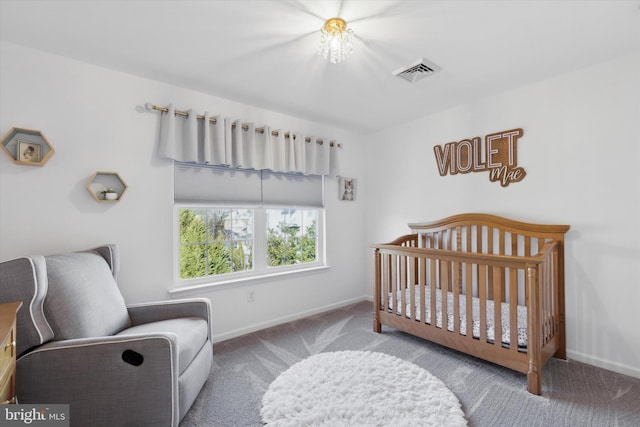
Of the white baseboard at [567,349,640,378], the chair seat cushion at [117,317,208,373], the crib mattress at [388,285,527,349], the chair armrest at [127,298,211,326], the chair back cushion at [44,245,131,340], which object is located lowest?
the white baseboard at [567,349,640,378]

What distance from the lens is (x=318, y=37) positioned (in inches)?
72.5

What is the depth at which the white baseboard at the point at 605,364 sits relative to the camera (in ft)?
6.72

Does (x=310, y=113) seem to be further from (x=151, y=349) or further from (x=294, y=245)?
(x=151, y=349)

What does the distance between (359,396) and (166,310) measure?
4.53 feet

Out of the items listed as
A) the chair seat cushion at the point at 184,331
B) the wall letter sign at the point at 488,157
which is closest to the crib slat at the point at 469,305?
the wall letter sign at the point at 488,157

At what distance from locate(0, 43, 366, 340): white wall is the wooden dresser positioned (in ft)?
3.15

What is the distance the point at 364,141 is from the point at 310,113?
108 cm

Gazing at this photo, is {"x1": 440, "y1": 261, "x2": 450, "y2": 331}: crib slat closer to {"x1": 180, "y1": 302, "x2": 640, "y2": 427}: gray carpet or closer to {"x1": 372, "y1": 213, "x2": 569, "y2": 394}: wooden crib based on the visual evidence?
{"x1": 372, "y1": 213, "x2": 569, "y2": 394}: wooden crib

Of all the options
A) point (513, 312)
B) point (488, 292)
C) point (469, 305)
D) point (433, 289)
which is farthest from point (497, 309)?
point (488, 292)

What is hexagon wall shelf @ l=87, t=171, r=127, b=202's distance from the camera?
2137 millimetres

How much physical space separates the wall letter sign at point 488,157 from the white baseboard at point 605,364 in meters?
1.43

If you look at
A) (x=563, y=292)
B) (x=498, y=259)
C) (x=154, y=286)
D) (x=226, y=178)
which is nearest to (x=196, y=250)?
(x=154, y=286)

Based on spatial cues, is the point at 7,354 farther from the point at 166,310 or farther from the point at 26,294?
the point at 166,310

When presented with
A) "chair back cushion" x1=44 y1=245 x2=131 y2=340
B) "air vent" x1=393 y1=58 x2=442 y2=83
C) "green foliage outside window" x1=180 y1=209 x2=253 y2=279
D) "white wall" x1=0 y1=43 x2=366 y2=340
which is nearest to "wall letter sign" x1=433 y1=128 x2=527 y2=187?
"air vent" x1=393 y1=58 x2=442 y2=83
